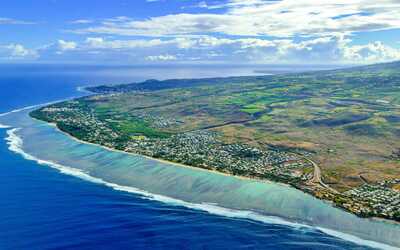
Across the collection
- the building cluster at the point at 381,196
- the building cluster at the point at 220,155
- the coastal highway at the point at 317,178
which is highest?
the building cluster at the point at 220,155

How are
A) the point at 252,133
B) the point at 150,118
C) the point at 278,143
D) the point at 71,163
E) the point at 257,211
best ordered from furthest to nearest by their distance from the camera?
the point at 150,118
the point at 252,133
the point at 278,143
the point at 71,163
the point at 257,211

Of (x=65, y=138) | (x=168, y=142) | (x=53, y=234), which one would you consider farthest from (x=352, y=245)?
(x=65, y=138)

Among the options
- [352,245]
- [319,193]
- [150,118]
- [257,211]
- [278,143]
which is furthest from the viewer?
[150,118]

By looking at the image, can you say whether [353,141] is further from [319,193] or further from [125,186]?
[125,186]

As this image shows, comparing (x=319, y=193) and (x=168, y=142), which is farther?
(x=168, y=142)

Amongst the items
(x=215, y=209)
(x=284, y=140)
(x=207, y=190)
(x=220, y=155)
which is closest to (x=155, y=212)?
(x=215, y=209)

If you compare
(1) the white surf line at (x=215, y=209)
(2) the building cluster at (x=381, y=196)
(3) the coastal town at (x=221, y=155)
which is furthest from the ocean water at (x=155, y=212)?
(2) the building cluster at (x=381, y=196)

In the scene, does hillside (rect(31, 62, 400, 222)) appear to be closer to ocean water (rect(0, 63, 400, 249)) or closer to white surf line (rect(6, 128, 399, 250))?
ocean water (rect(0, 63, 400, 249))

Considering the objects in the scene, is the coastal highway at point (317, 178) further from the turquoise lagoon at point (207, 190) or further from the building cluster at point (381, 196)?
the turquoise lagoon at point (207, 190)

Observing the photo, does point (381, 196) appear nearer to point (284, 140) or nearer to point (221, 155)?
point (221, 155)
